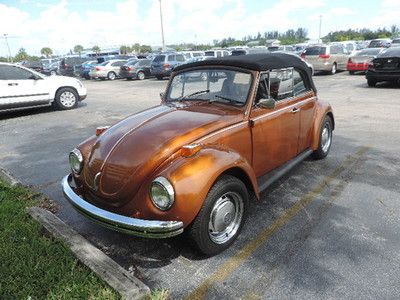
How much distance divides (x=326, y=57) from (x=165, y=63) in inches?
398

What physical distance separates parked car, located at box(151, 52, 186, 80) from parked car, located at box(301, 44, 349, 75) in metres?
Result: 8.30

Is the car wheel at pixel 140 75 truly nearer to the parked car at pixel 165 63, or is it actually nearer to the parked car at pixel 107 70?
the parked car at pixel 165 63

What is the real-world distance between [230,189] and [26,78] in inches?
410

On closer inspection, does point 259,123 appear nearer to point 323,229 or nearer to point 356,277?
point 323,229

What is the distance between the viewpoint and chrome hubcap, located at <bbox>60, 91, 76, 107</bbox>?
41.3 ft

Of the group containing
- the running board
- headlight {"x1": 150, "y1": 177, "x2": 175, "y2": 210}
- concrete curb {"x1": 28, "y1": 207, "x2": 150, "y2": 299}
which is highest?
headlight {"x1": 150, "y1": 177, "x2": 175, "y2": 210}

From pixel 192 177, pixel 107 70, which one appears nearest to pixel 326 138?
pixel 192 177

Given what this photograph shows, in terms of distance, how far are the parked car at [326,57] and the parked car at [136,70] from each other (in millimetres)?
11147

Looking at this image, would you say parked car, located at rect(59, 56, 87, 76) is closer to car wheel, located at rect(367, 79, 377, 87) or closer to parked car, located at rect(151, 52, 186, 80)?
parked car, located at rect(151, 52, 186, 80)

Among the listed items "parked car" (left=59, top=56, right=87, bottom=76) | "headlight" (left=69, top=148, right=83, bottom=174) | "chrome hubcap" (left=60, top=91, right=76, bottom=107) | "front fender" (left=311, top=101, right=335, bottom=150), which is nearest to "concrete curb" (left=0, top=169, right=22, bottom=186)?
"headlight" (left=69, top=148, right=83, bottom=174)

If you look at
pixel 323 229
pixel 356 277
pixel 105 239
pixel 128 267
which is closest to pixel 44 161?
pixel 105 239

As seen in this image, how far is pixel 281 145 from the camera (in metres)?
4.60

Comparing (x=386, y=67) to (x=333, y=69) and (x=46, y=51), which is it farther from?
(x=46, y=51)

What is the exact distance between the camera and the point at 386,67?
13703mm
